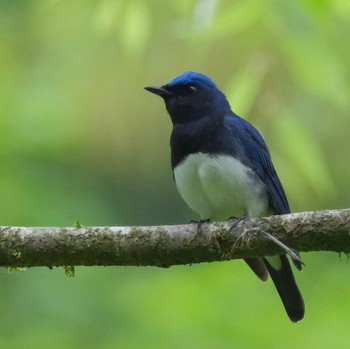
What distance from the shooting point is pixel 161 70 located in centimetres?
737

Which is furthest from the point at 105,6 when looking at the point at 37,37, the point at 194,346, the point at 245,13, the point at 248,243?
the point at 37,37

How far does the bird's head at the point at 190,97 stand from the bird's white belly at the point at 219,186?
524mm

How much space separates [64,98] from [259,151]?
147cm

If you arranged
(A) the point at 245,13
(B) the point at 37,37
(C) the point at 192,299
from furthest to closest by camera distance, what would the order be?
(B) the point at 37,37 < (C) the point at 192,299 < (A) the point at 245,13

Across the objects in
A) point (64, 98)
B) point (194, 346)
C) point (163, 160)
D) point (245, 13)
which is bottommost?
point (194, 346)

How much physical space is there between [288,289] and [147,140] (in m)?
3.20

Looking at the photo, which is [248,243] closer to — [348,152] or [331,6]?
[331,6]

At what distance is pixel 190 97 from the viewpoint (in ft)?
18.8

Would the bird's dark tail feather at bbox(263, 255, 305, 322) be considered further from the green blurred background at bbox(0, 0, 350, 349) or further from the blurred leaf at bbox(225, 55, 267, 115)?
the blurred leaf at bbox(225, 55, 267, 115)

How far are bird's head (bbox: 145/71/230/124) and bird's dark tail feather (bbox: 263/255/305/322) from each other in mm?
1051

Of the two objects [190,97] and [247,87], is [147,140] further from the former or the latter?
[247,87]

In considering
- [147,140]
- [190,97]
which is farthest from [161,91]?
[147,140]

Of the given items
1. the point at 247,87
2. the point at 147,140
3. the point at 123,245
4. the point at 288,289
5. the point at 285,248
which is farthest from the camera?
the point at 147,140

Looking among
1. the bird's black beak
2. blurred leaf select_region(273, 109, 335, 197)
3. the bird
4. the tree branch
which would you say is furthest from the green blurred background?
the tree branch
